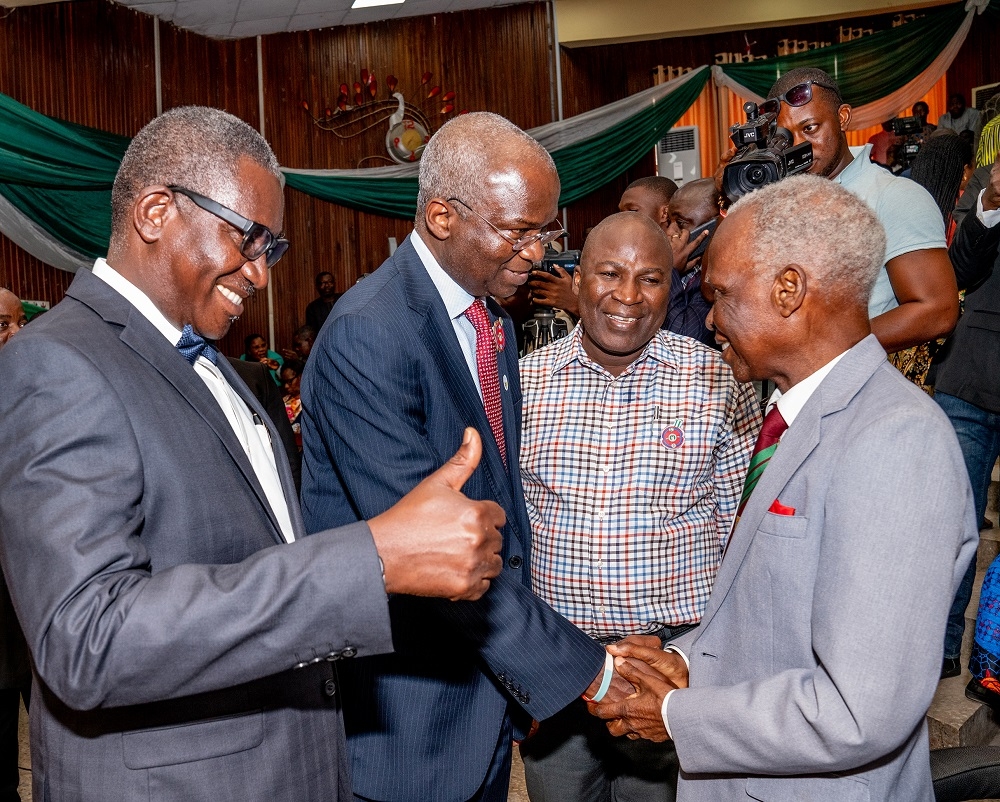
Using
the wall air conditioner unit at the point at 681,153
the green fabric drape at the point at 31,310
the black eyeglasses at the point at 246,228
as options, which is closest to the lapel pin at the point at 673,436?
the black eyeglasses at the point at 246,228

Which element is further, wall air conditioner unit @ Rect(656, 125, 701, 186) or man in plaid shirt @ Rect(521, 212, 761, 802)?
wall air conditioner unit @ Rect(656, 125, 701, 186)

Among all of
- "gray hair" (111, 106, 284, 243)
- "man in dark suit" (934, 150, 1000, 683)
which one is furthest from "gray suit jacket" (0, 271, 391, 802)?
"man in dark suit" (934, 150, 1000, 683)

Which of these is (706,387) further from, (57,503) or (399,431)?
(57,503)

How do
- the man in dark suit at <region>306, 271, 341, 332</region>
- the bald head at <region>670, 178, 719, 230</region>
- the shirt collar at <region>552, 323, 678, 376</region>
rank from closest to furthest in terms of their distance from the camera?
the shirt collar at <region>552, 323, 678, 376</region>, the bald head at <region>670, 178, 719, 230</region>, the man in dark suit at <region>306, 271, 341, 332</region>

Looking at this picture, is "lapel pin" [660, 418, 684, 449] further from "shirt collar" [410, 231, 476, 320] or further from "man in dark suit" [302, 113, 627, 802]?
"shirt collar" [410, 231, 476, 320]

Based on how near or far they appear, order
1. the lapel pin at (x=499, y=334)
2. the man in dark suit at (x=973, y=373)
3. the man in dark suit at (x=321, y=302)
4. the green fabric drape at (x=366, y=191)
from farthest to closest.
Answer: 1. the green fabric drape at (x=366, y=191)
2. the man in dark suit at (x=321, y=302)
3. the man in dark suit at (x=973, y=373)
4. the lapel pin at (x=499, y=334)

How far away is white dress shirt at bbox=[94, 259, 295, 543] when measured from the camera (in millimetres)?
1422

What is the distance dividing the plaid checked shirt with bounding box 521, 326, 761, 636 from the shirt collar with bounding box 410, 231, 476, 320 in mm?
436

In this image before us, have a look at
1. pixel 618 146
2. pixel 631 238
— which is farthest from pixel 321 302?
pixel 631 238

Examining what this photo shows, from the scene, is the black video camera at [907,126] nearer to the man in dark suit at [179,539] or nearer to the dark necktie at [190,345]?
the man in dark suit at [179,539]

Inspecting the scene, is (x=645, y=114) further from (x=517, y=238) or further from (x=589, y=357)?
(x=517, y=238)

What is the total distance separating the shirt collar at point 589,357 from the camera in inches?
92.8

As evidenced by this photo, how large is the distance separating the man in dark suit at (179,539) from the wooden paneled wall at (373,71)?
26.1 feet

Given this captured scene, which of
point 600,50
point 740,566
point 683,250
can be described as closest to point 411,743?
→ point 740,566
